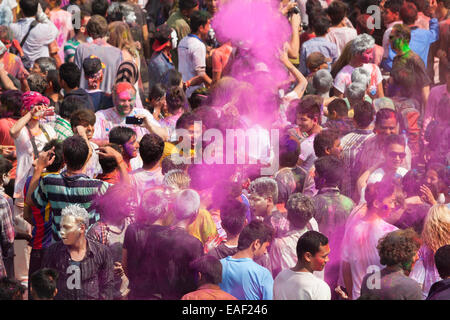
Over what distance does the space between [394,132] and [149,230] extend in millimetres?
2518

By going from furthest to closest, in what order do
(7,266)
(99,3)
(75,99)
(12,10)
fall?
(12,10) < (99,3) < (75,99) < (7,266)

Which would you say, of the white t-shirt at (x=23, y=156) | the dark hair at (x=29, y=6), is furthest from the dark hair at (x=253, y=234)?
the dark hair at (x=29, y=6)

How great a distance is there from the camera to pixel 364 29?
10875 mm

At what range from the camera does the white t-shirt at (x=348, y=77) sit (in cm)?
888

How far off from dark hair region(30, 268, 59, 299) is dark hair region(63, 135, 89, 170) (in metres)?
1.07

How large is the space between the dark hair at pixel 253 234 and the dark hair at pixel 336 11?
17.7 ft

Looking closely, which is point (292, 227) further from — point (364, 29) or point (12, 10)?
point (12, 10)

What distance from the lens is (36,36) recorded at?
1067 cm

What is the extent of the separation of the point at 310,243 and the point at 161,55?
4.95 meters

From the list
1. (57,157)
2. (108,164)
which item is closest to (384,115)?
(108,164)

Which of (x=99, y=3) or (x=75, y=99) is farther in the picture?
(x=99, y=3)

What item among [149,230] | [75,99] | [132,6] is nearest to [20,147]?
[75,99]

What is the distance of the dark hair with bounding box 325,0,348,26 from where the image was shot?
33.9 ft

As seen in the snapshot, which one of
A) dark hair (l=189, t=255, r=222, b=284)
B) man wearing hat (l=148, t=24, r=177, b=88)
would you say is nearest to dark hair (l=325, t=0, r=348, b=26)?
man wearing hat (l=148, t=24, r=177, b=88)
